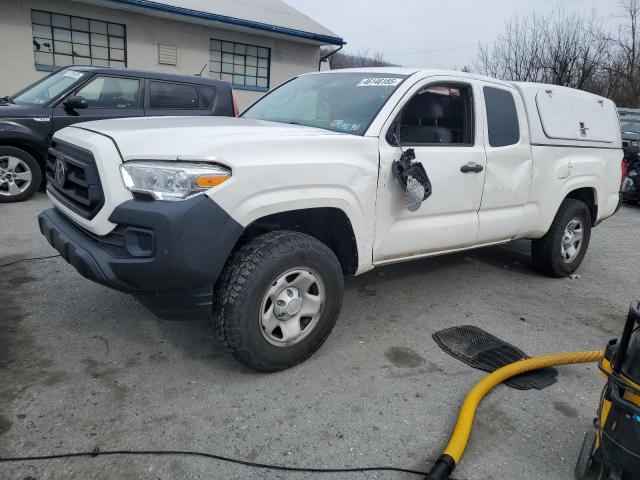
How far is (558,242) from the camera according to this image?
512cm

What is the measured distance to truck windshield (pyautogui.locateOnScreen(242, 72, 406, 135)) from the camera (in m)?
3.56

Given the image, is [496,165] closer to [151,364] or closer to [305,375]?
[305,375]

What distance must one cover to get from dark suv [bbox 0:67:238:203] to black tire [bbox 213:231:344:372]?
16.7 ft

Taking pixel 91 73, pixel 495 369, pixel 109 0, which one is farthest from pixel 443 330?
pixel 109 0

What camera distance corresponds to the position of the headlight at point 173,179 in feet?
8.55

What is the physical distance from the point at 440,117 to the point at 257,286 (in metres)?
2.22

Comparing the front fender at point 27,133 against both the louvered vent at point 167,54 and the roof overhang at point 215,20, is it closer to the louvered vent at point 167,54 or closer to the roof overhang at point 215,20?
the roof overhang at point 215,20

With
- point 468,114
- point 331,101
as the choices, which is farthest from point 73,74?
point 468,114

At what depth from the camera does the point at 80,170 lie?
9.82ft

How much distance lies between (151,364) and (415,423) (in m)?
1.59

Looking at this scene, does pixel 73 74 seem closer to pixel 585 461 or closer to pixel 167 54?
pixel 167 54

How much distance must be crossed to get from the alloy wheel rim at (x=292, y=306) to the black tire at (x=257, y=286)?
31 millimetres

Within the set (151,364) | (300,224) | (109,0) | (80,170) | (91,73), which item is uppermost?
(109,0)

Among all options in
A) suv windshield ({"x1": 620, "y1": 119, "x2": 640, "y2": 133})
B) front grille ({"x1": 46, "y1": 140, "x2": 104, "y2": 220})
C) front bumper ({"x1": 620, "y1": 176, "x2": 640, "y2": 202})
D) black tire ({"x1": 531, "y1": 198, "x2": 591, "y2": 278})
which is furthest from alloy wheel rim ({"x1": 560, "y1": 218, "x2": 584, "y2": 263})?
suv windshield ({"x1": 620, "y1": 119, "x2": 640, "y2": 133})
